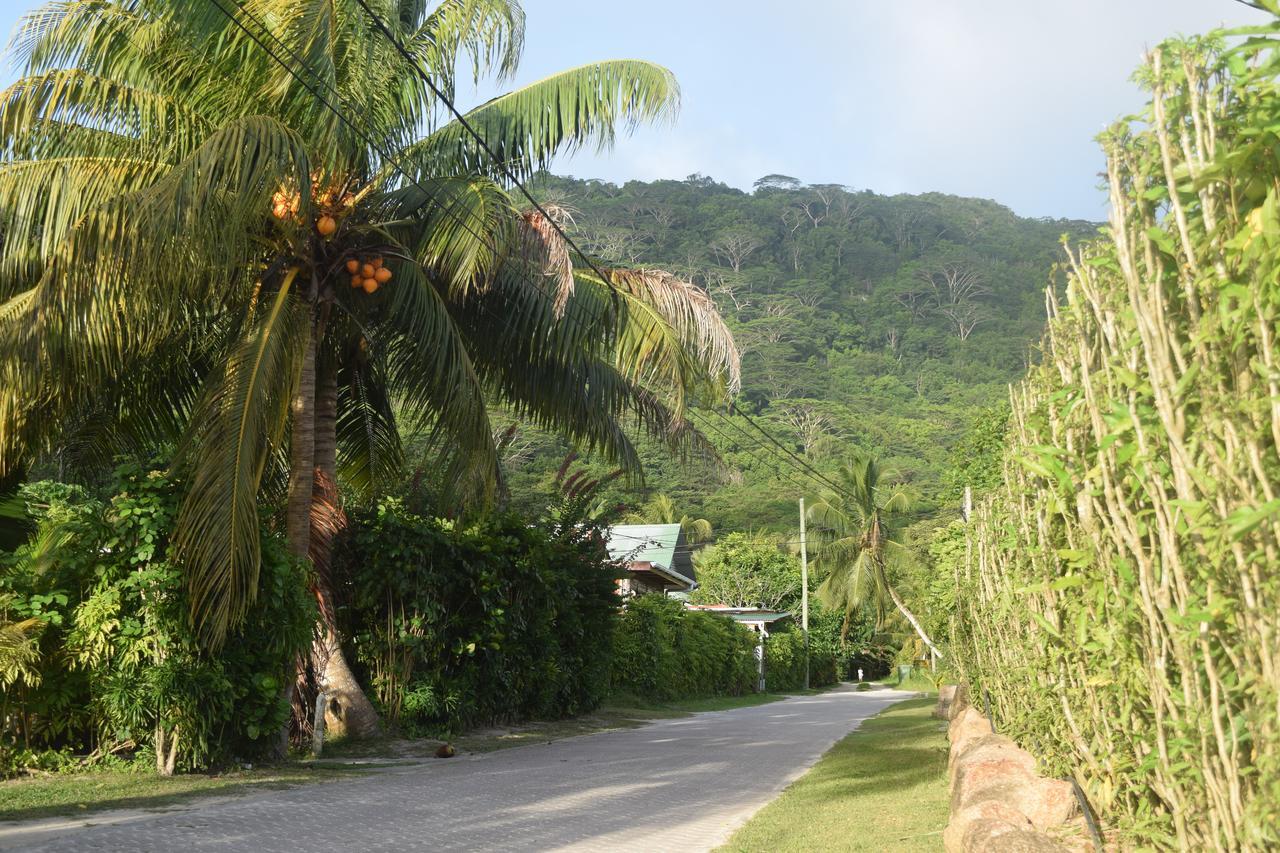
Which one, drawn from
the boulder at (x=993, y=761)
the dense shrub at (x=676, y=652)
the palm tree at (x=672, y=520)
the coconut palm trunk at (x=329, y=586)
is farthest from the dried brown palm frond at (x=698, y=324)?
the palm tree at (x=672, y=520)

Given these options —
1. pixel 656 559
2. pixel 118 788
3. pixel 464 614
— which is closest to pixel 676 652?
pixel 464 614

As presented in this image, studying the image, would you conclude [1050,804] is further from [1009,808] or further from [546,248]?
[546,248]

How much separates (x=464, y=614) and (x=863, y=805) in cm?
826

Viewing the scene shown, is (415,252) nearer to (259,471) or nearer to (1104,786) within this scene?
(259,471)

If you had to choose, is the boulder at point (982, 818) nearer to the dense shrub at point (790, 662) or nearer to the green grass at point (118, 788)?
the green grass at point (118, 788)

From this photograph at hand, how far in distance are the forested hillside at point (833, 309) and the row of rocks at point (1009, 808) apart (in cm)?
3500

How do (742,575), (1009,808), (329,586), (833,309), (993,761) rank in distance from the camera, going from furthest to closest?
(833,309)
(742,575)
(329,586)
(993,761)
(1009,808)

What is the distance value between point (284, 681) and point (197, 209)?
4.85 m

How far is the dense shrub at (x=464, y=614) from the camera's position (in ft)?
51.5

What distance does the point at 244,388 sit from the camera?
11.1 meters

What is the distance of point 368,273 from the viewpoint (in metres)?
12.8

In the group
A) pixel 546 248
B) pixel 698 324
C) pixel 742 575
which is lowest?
pixel 742 575

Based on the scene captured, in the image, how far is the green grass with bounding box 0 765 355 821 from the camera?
28.8 feet

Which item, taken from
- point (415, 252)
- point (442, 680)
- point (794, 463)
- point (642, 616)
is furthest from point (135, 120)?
point (794, 463)
